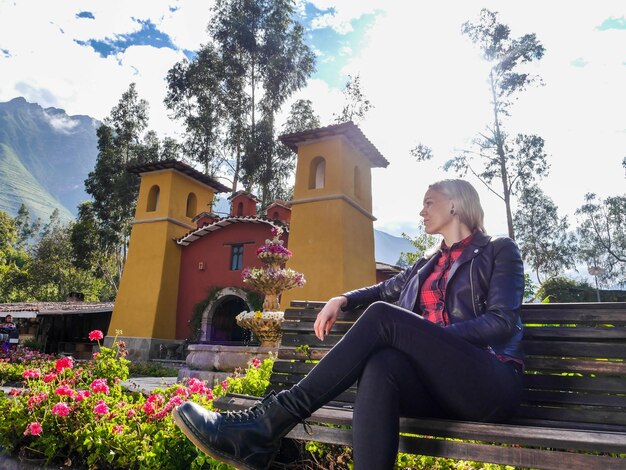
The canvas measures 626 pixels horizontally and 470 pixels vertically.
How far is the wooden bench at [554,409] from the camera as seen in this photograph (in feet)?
4.81

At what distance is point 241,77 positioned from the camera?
24.2 m

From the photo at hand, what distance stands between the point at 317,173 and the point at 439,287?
13.4 meters

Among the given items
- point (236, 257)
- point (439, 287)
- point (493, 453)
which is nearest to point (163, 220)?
point (236, 257)

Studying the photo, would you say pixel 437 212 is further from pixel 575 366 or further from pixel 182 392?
pixel 182 392

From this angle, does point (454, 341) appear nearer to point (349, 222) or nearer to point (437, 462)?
point (437, 462)

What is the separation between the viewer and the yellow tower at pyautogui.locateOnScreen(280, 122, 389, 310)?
13547 millimetres

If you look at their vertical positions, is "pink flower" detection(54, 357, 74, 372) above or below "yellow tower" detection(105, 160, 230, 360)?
below

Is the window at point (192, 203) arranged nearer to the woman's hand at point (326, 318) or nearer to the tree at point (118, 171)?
the tree at point (118, 171)

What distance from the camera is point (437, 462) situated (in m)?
2.55

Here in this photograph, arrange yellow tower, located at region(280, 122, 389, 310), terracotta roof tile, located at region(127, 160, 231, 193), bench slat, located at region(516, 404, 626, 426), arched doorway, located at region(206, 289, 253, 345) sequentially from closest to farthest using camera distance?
bench slat, located at region(516, 404, 626, 426) → yellow tower, located at region(280, 122, 389, 310) → arched doorway, located at region(206, 289, 253, 345) → terracotta roof tile, located at region(127, 160, 231, 193)

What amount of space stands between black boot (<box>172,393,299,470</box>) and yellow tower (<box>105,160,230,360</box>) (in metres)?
16.4

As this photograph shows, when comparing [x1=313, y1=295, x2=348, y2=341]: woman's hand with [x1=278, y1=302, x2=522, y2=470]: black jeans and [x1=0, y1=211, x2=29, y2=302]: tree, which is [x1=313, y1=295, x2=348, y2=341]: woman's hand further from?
[x1=0, y1=211, x2=29, y2=302]: tree

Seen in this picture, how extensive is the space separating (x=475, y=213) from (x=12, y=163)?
235 metres

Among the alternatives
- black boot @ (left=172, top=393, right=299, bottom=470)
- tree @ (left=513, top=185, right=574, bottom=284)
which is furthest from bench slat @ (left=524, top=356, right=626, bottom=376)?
tree @ (left=513, top=185, right=574, bottom=284)
